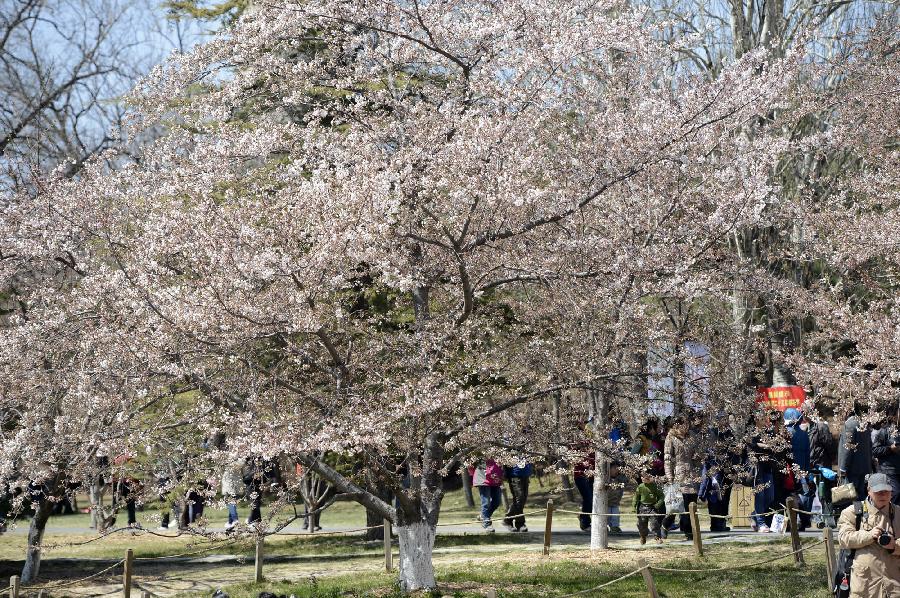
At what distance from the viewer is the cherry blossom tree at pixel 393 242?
10391mm

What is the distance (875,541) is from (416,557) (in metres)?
5.21

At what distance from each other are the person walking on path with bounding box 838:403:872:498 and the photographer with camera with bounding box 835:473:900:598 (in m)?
5.44

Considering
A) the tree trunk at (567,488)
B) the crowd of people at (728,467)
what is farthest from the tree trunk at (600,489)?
the tree trunk at (567,488)

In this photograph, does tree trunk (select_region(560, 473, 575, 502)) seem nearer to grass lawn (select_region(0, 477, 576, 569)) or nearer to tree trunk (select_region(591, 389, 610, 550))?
grass lawn (select_region(0, 477, 576, 569))

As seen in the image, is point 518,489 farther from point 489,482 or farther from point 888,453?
point 888,453

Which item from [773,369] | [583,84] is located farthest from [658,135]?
[773,369]

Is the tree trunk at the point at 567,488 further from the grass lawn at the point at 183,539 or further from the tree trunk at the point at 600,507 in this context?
the tree trunk at the point at 600,507

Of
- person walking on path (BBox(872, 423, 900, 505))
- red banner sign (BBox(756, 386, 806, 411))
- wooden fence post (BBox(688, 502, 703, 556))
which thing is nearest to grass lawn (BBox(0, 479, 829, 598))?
wooden fence post (BBox(688, 502, 703, 556))

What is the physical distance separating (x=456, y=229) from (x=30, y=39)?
657 inches

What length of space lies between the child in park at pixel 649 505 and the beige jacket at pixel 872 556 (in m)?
6.72

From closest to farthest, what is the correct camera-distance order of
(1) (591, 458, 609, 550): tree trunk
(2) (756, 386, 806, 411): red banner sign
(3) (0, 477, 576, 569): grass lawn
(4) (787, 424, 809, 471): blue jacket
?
(1) (591, 458, 609, 550): tree trunk < (4) (787, 424, 809, 471): blue jacket < (3) (0, 477, 576, 569): grass lawn < (2) (756, 386, 806, 411): red banner sign

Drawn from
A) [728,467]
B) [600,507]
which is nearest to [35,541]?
[600,507]

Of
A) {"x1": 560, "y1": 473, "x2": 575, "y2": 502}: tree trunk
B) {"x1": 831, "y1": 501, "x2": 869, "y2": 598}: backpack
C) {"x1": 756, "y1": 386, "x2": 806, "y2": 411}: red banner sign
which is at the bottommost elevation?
{"x1": 831, "y1": 501, "x2": 869, "y2": 598}: backpack

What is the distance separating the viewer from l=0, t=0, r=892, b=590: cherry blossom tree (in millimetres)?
10391
